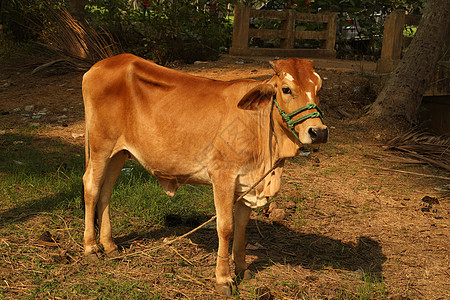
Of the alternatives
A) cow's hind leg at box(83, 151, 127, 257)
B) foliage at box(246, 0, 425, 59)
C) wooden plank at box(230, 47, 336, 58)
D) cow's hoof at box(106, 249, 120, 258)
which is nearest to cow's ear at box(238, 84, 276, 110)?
cow's hind leg at box(83, 151, 127, 257)

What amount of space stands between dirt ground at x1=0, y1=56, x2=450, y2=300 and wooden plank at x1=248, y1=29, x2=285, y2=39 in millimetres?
3408

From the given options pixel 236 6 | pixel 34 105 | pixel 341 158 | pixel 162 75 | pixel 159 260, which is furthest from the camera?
pixel 236 6

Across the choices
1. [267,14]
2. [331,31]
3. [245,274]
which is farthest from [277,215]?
[331,31]

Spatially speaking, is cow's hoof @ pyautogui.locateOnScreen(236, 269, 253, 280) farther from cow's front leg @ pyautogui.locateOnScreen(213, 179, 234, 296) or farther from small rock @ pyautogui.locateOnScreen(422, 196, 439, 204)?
small rock @ pyautogui.locateOnScreen(422, 196, 439, 204)

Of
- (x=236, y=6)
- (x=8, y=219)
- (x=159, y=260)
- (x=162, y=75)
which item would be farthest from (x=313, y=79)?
(x=236, y=6)

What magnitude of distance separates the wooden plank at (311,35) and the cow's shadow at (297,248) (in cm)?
803

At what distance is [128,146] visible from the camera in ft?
12.3

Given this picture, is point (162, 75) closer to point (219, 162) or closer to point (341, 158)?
point (219, 162)

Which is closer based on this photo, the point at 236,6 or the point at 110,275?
the point at 110,275

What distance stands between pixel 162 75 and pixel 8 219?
2.00 m

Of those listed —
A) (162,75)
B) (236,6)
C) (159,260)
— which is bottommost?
(159,260)

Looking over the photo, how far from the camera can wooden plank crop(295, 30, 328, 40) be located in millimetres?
11891

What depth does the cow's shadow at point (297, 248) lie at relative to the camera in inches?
160

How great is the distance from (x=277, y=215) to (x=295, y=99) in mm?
1871
